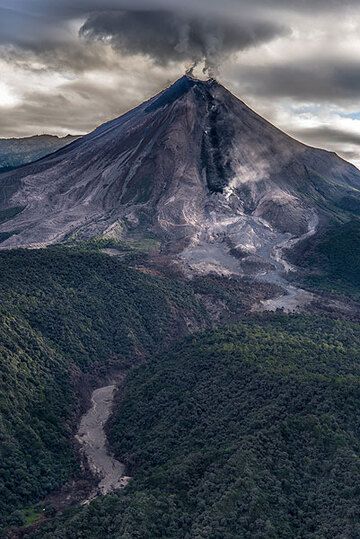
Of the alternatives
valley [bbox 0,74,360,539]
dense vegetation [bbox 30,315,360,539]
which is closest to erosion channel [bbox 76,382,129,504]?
valley [bbox 0,74,360,539]

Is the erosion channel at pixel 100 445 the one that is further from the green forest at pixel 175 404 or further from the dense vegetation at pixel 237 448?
the dense vegetation at pixel 237 448

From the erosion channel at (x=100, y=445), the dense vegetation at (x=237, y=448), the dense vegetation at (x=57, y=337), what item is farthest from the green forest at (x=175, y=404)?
the erosion channel at (x=100, y=445)

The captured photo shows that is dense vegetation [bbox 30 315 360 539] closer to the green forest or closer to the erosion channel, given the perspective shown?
the green forest

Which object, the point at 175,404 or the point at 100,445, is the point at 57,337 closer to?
the point at 100,445

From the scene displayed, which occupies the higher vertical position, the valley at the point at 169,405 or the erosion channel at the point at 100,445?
the valley at the point at 169,405

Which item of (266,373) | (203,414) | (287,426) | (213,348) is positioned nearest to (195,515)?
(287,426)

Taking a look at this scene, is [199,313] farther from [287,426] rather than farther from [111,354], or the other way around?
[287,426]
